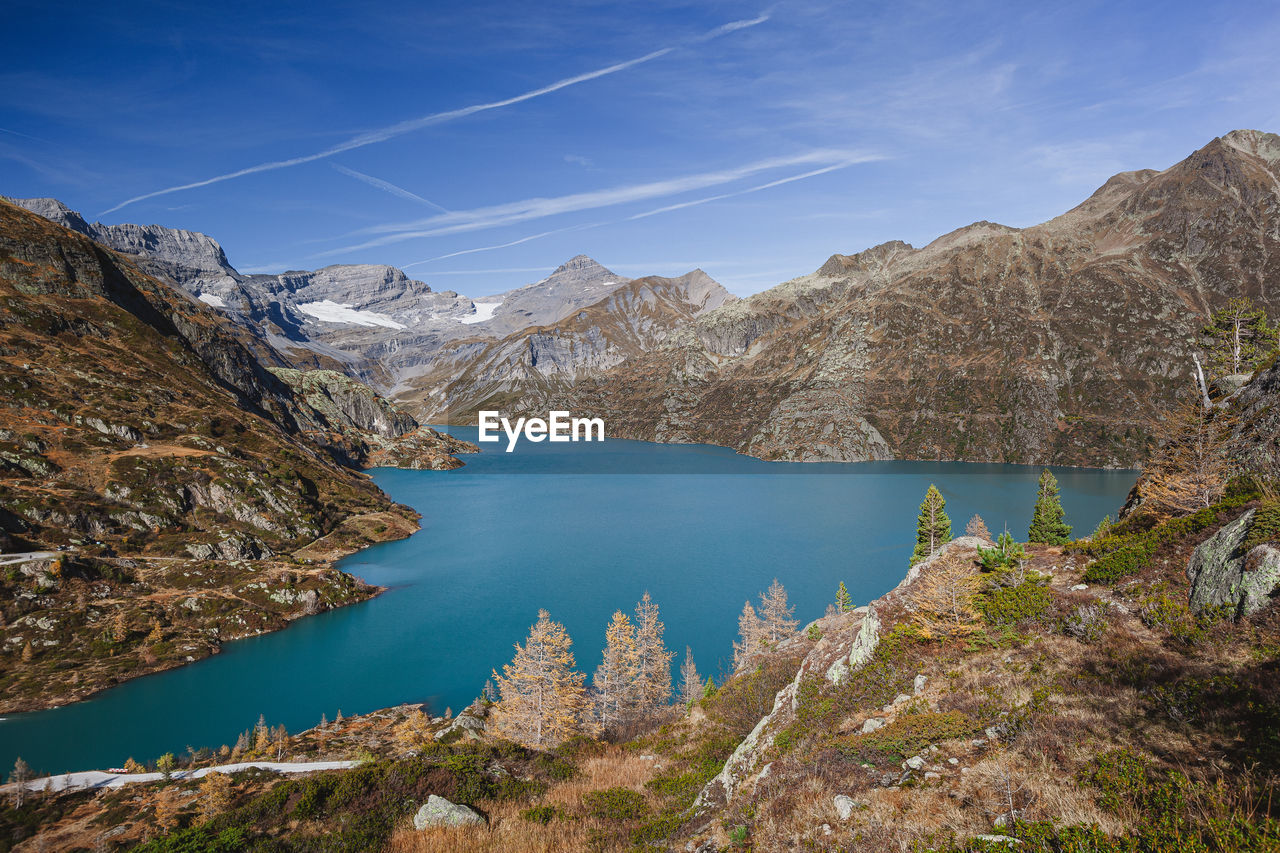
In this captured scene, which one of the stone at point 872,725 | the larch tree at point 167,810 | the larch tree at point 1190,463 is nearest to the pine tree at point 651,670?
the larch tree at point 167,810

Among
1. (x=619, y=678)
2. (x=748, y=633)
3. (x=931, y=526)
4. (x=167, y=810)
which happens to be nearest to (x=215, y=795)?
(x=167, y=810)

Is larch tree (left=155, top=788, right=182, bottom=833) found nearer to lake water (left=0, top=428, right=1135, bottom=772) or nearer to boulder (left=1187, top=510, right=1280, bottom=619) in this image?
lake water (left=0, top=428, right=1135, bottom=772)

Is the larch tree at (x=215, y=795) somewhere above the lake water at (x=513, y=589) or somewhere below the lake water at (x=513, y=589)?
above

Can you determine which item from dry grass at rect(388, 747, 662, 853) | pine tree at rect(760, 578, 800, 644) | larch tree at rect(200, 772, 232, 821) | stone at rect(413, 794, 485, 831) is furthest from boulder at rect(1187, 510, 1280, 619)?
pine tree at rect(760, 578, 800, 644)

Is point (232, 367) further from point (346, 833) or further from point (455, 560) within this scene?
point (346, 833)

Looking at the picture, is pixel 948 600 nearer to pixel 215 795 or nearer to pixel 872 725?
pixel 872 725

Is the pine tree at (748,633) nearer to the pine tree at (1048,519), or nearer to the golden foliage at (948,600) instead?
the pine tree at (1048,519)

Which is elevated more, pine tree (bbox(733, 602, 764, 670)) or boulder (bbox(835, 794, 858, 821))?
boulder (bbox(835, 794, 858, 821))
